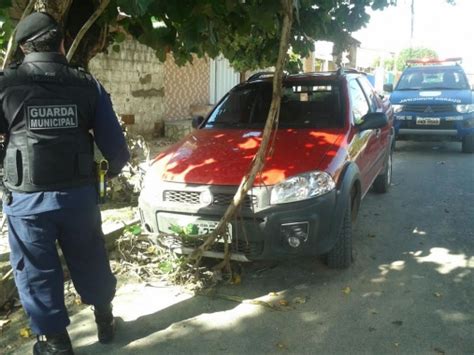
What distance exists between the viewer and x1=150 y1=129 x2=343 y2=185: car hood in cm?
383

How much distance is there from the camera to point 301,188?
12.1 ft

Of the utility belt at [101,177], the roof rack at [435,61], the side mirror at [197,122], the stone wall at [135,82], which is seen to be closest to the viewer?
the utility belt at [101,177]

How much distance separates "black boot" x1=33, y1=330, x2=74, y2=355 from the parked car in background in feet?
29.2

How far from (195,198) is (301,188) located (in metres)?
0.79

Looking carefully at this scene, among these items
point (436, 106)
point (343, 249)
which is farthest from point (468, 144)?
point (343, 249)

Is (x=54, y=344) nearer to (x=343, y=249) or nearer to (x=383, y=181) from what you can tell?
(x=343, y=249)

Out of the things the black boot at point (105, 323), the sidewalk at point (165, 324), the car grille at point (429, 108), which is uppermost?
the car grille at point (429, 108)

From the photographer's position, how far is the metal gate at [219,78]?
46.5ft

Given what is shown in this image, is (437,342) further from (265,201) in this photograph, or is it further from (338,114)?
(338,114)

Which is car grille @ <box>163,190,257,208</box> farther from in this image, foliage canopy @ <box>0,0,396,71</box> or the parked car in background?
the parked car in background

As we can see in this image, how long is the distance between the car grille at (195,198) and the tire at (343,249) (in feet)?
2.68

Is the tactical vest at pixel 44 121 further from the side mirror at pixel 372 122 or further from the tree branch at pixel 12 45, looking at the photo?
the side mirror at pixel 372 122

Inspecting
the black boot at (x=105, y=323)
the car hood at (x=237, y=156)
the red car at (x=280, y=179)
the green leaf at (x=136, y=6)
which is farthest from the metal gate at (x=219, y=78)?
the black boot at (x=105, y=323)

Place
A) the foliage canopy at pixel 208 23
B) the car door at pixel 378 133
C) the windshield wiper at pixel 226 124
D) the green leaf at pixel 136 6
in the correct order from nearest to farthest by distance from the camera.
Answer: the green leaf at pixel 136 6
the foliage canopy at pixel 208 23
the windshield wiper at pixel 226 124
the car door at pixel 378 133
